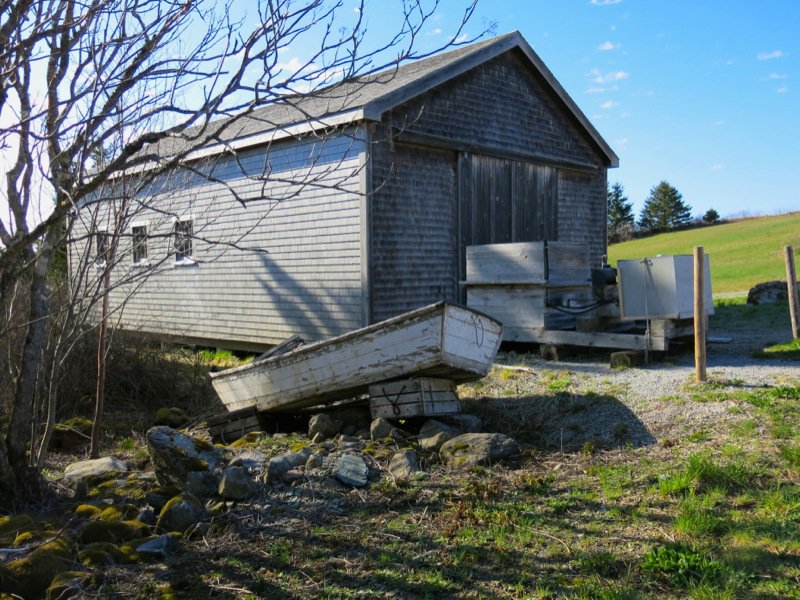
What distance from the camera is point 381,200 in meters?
12.7

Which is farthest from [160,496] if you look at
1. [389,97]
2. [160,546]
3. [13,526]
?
[389,97]

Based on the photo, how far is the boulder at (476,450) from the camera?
6.38 meters

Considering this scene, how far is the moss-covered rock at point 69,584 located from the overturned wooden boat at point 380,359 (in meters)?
3.77

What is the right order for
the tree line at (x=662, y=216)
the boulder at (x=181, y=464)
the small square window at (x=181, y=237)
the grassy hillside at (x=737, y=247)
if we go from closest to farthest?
the small square window at (x=181, y=237), the boulder at (x=181, y=464), the grassy hillside at (x=737, y=247), the tree line at (x=662, y=216)

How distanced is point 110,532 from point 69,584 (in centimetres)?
77

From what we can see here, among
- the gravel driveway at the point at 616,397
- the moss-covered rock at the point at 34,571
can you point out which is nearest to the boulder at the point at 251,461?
the moss-covered rock at the point at 34,571

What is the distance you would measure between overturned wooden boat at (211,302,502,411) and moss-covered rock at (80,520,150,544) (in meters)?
3.08

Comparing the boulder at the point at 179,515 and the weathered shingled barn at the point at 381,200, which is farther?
the weathered shingled barn at the point at 381,200

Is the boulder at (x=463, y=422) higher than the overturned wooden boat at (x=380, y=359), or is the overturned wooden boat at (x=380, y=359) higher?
the overturned wooden boat at (x=380, y=359)

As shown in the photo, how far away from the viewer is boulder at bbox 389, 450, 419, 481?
20.4 ft

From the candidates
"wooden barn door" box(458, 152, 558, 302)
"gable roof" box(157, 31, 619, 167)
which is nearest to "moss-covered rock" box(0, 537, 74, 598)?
"gable roof" box(157, 31, 619, 167)

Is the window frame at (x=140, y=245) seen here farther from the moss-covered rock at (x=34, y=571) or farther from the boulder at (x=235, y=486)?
the moss-covered rock at (x=34, y=571)

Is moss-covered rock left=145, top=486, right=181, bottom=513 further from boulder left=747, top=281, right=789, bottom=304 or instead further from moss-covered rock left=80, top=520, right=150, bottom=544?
boulder left=747, top=281, right=789, bottom=304

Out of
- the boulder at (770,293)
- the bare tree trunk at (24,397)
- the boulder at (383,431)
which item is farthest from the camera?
the boulder at (770,293)
